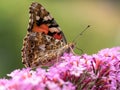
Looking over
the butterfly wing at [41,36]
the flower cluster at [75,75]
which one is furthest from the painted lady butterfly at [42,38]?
the flower cluster at [75,75]

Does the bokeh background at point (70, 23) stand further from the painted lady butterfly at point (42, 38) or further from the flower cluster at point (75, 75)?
the flower cluster at point (75, 75)

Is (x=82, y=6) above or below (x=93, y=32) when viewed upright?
above

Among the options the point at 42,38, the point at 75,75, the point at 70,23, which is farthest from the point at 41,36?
the point at 70,23

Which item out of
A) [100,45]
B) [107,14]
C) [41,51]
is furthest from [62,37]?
[107,14]

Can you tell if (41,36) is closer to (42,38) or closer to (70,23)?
(42,38)

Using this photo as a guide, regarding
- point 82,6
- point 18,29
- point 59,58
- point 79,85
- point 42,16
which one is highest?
point 82,6

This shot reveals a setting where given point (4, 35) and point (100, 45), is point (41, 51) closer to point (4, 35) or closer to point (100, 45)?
point (4, 35)

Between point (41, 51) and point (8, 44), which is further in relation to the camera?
point (8, 44)
